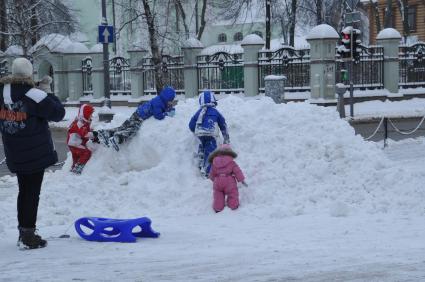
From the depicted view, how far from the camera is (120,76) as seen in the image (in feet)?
103

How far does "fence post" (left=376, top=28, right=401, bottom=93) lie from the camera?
27250 mm

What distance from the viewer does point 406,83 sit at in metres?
28.2

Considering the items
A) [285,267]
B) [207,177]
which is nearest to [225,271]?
[285,267]

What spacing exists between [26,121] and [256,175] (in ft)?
11.6

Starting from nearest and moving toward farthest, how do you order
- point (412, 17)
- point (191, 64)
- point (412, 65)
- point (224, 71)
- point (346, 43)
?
1. point (346, 43)
2. point (224, 71)
3. point (412, 65)
4. point (191, 64)
5. point (412, 17)

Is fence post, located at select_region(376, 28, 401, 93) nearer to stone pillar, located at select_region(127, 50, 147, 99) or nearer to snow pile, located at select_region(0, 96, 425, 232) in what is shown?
stone pillar, located at select_region(127, 50, 147, 99)

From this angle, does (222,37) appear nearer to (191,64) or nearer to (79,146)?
(191,64)

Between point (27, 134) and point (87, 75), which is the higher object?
point (87, 75)

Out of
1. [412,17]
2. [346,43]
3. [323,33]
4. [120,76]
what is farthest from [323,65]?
[412,17]

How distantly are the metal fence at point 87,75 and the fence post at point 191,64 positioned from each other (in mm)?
5480

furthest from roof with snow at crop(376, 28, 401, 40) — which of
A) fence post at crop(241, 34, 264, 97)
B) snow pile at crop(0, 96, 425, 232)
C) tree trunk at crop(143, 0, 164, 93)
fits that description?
snow pile at crop(0, 96, 425, 232)

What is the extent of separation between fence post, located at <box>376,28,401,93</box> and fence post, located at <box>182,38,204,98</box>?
316 inches

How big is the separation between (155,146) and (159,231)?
10.5 feet

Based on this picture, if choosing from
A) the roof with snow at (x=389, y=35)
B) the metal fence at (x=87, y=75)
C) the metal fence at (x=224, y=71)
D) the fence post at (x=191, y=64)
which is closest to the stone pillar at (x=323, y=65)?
the roof with snow at (x=389, y=35)
